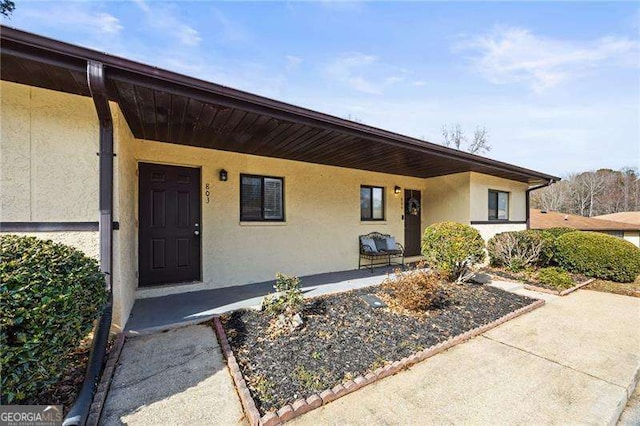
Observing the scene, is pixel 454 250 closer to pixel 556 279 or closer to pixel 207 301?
pixel 556 279

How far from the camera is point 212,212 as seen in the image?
17.4 feet

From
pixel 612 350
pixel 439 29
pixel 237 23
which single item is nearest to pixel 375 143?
pixel 439 29

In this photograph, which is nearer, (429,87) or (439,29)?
(439,29)

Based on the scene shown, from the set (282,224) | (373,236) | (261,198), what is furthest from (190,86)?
(373,236)

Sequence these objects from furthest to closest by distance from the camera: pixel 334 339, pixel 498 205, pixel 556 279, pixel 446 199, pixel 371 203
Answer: pixel 498 205
pixel 446 199
pixel 371 203
pixel 556 279
pixel 334 339

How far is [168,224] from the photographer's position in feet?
16.3

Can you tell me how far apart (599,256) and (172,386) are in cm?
907

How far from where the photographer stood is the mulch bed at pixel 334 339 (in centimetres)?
249

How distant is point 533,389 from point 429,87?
24.9ft

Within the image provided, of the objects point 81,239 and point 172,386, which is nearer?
point 172,386

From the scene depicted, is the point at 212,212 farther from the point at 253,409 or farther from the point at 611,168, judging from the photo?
the point at 611,168

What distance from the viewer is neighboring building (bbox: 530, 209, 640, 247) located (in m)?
15.6

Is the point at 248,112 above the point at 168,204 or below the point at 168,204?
above

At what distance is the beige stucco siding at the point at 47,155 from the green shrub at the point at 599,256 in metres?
9.94
